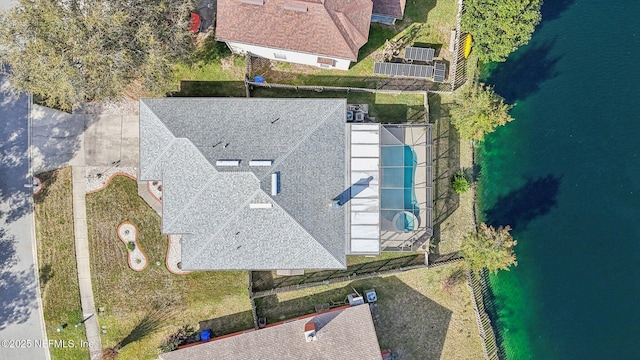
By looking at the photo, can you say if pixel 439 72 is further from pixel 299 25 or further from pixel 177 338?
pixel 177 338

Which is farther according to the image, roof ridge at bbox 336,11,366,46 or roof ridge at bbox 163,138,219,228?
roof ridge at bbox 336,11,366,46

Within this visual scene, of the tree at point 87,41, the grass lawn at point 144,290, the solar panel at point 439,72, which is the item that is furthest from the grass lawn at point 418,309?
the tree at point 87,41

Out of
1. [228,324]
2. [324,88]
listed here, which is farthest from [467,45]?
[228,324]

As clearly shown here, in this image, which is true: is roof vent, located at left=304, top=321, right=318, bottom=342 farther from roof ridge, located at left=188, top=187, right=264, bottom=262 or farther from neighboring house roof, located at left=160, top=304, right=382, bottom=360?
roof ridge, located at left=188, top=187, right=264, bottom=262

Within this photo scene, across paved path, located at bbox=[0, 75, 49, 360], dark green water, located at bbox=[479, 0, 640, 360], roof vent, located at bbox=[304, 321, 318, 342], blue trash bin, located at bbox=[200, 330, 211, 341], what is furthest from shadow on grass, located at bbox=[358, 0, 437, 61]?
paved path, located at bbox=[0, 75, 49, 360]

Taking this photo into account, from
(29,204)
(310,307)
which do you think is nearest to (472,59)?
(310,307)

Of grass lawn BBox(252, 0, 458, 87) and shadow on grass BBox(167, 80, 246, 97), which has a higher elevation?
grass lawn BBox(252, 0, 458, 87)

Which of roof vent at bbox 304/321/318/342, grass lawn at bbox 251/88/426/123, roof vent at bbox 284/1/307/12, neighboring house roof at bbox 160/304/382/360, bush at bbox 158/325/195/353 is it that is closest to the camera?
roof vent at bbox 284/1/307/12
